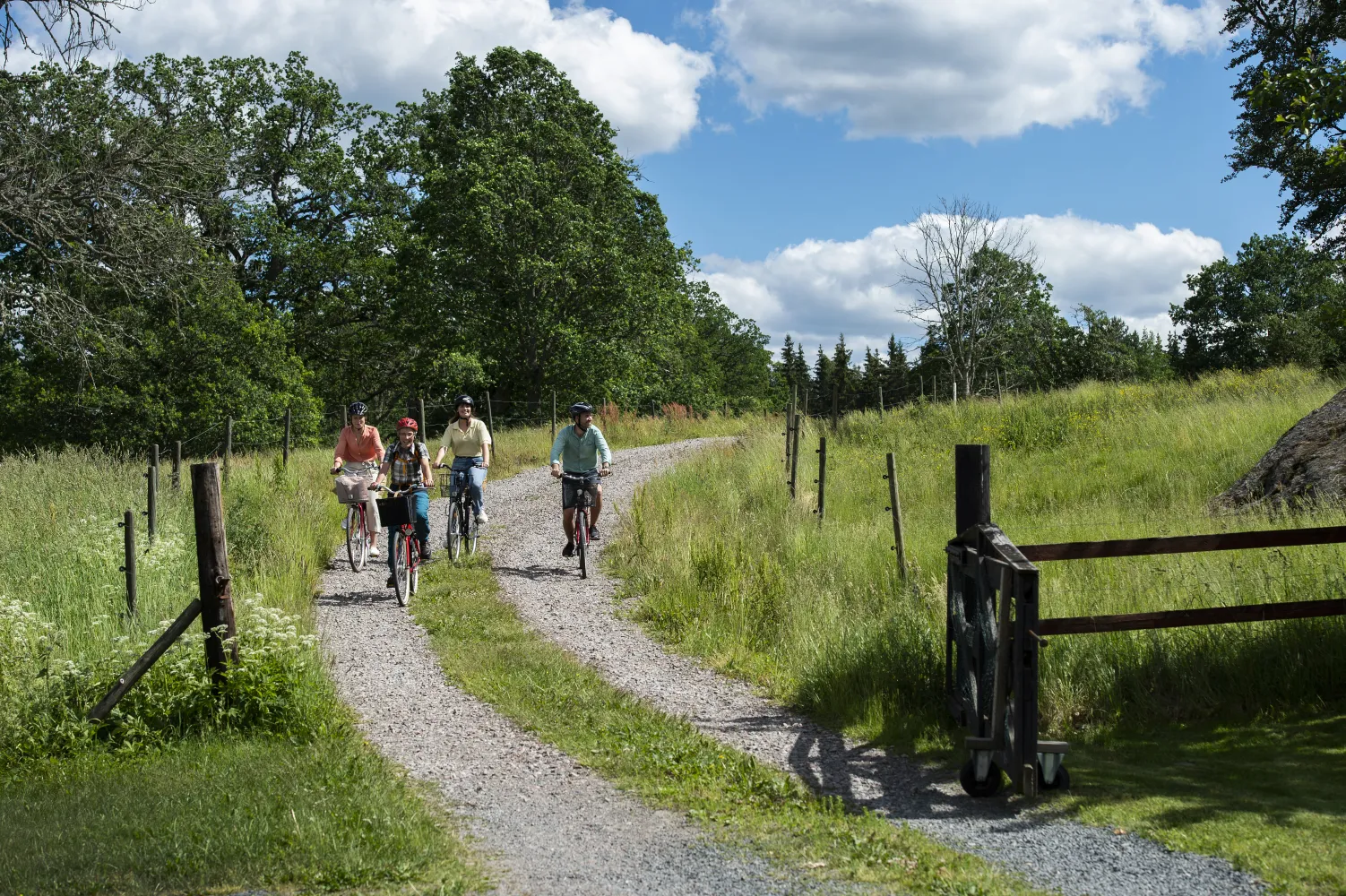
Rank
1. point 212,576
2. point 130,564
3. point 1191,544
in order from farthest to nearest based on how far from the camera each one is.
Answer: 1. point 130,564
2. point 212,576
3. point 1191,544

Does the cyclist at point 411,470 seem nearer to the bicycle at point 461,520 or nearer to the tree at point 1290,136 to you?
the bicycle at point 461,520

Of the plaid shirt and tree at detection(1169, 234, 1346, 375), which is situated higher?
tree at detection(1169, 234, 1346, 375)

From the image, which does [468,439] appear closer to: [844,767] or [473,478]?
[473,478]

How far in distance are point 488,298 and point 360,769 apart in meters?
28.7

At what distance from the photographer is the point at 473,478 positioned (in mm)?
13461

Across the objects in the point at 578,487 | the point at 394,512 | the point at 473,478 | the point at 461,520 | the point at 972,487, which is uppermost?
the point at 972,487

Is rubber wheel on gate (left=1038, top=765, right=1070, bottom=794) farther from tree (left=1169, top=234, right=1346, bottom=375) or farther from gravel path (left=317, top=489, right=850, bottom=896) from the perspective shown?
tree (left=1169, top=234, right=1346, bottom=375)

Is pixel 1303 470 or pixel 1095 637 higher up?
pixel 1303 470

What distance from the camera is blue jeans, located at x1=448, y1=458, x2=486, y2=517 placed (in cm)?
1341

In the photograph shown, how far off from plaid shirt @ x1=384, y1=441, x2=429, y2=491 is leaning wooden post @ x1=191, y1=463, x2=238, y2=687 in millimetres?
4502

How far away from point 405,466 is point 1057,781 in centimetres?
801

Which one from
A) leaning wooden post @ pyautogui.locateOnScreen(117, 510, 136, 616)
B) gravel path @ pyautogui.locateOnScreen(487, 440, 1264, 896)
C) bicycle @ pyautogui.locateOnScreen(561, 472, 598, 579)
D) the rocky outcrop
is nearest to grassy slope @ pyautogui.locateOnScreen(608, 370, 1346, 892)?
gravel path @ pyautogui.locateOnScreen(487, 440, 1264, 896)

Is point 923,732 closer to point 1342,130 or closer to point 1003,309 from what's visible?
point 1342,130

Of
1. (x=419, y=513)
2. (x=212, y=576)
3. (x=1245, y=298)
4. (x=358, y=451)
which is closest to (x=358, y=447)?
(x=358, y=451)
